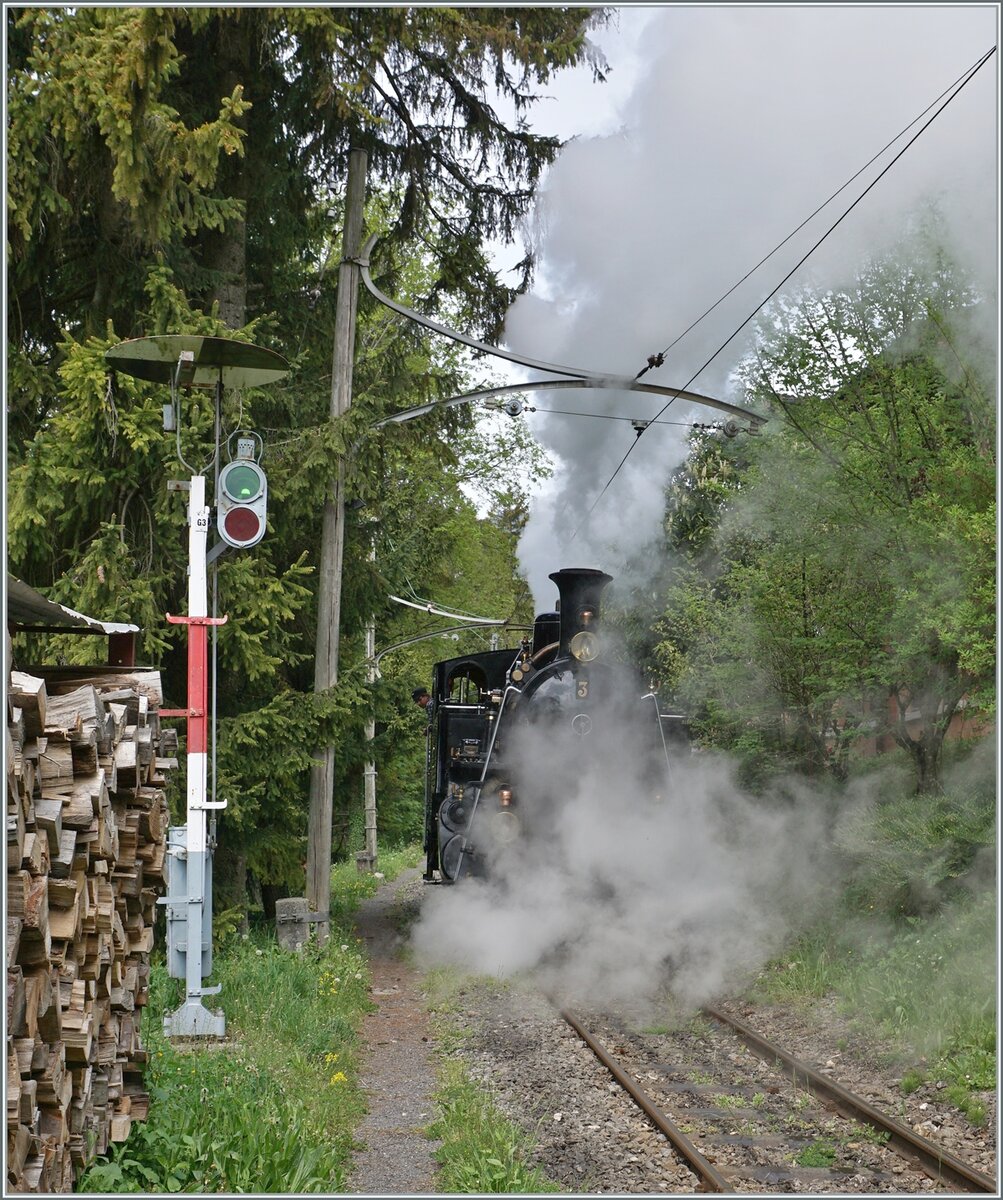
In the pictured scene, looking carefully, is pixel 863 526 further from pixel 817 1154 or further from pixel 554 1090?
pixel 817 1154

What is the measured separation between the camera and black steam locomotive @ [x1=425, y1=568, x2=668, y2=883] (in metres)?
12.3

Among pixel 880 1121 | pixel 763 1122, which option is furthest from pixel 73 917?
pixel 880 1121

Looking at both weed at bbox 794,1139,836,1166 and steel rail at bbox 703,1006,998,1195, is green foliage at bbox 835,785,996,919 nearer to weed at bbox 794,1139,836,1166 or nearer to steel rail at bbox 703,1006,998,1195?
steel rail at bbox 703,1006,998,1195

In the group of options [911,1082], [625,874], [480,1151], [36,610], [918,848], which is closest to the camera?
[36,610]

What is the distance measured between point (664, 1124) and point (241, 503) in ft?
15.9

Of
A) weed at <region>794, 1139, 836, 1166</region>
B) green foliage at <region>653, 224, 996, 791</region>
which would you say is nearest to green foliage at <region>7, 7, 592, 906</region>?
green foliage at <region>653, 224, 996, 791</region>

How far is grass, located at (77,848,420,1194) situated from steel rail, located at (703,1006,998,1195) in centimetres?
272

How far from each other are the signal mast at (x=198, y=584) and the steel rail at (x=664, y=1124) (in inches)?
101

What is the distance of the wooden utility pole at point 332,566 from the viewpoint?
41.3 ft

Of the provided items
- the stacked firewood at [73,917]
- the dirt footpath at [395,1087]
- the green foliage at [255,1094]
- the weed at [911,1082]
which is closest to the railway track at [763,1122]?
the weed at [911,1082]

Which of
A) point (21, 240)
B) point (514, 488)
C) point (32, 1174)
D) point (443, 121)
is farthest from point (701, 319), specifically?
point (514, 488)

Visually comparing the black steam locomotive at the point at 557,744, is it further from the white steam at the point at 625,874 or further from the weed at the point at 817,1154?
the weed at the point at 817,1154

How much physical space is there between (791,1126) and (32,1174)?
13.7 feet

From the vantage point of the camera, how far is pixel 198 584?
8.26 metres
